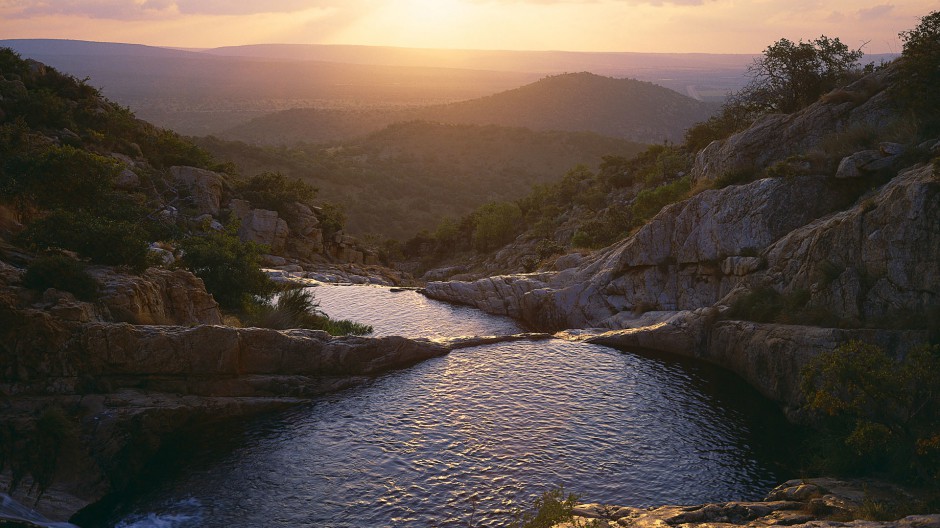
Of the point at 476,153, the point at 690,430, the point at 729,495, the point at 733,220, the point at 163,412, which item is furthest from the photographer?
the point at 476,153

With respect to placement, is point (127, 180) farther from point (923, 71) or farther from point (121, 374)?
→ point (923, 71)

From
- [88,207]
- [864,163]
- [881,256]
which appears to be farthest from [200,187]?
[881,256]

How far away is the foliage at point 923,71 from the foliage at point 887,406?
16.9m

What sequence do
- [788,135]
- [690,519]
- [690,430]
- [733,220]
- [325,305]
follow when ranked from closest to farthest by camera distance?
[690,519]
[690,430]
[733,220]
[788,135]
[325,305]

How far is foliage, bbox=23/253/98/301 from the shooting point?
73.5ft

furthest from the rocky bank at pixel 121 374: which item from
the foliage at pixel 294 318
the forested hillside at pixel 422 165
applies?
the forested hillside at pixel 422 165

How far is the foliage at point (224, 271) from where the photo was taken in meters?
34.1

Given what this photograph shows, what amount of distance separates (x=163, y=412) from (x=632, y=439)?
15164mm

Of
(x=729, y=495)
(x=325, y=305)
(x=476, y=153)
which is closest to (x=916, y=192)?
(x=729, y=495)

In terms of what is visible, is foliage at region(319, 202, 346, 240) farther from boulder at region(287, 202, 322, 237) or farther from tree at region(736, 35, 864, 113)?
tree at region(736, 35, 864, 113)

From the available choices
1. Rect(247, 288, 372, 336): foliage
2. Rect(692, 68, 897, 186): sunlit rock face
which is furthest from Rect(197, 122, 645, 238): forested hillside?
Rect(692, 68, 897, 186): sunlit rock face

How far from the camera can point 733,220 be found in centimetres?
3344

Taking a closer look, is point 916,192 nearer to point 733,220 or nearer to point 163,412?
point 733,220

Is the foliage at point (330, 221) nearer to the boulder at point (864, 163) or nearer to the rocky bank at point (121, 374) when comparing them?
the rocky bank at point (121, 374)
